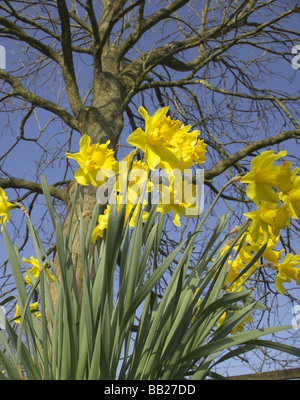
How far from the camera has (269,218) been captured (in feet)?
2.94

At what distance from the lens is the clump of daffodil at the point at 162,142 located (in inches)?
32.4

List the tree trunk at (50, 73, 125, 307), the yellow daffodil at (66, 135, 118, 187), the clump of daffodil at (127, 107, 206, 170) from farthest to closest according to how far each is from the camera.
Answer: the tree trunk at (50, 73, 125, 307)
the yellow daffodil at (66, 135, 118, 187)
the clump of daffodil at (127, 107, 206, 170)

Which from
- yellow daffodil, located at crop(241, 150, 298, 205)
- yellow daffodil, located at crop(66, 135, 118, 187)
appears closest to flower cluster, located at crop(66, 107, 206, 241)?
yellow daffodil, located at crop(66, 135, 118, 187)

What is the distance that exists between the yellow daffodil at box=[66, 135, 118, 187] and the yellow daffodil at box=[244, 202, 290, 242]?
348 millimetres

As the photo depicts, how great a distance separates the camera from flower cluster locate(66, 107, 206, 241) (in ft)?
2.72

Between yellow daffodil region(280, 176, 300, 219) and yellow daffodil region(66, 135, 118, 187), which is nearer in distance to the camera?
yellow daffodil region(280, 176, 300, 219)

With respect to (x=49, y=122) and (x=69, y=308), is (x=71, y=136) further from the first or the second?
(x=69, y=308)

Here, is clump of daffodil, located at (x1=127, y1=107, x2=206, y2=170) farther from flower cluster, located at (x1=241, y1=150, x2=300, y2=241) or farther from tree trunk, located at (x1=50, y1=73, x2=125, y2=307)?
tree trunk, located at (x1=50, y1=73, x2=125, y2=307)

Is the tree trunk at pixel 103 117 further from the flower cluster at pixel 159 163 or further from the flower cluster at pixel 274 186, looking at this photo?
the flower cluster at pixel 274 186

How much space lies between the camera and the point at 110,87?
11.3 ft

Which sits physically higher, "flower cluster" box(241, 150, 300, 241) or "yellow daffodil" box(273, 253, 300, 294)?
"flower cluster" box(241, 150, 300, 241)

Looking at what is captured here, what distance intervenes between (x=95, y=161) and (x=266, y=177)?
1.34ft

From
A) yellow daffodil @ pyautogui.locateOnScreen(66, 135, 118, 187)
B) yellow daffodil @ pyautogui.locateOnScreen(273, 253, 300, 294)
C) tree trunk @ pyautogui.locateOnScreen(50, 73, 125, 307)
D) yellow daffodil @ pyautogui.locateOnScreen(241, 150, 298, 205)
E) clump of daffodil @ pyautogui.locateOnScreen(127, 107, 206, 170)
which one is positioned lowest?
yellow daffodil @ pyautogui.locateOnScreen(273, 253, 300, 294)

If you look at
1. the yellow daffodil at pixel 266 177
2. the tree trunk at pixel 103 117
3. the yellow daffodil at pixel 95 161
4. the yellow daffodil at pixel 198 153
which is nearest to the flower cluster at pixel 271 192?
the yellow daffodil at pixel 266 177
